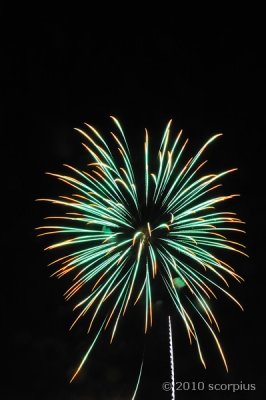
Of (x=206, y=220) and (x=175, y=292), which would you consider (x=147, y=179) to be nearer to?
(x=206, y=220)

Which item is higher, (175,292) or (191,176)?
(191,176)

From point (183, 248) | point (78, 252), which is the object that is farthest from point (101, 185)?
point (183, 248)

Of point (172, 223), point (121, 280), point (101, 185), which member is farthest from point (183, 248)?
point (101, 185)

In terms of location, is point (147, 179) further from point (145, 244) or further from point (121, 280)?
point (121, 280)

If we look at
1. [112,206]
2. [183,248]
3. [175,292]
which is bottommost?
[175,292]

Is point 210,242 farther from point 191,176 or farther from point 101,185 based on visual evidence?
point 101,185

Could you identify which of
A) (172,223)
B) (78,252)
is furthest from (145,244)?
(78,252)

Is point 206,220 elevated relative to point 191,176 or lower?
lower
